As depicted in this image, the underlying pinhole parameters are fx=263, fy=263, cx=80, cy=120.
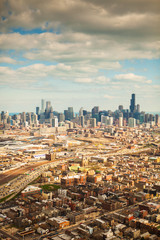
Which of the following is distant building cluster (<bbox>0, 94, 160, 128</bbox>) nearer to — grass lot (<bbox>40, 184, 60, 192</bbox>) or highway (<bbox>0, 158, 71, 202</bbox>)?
highway (<bbox>0, 158, 71, 202</bbox>)

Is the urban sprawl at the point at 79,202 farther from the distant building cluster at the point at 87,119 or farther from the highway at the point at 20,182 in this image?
the distant building cluster at the point at 87,119

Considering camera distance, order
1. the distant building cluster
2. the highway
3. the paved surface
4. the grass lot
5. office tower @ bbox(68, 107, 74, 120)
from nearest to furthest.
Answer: the highway → the grass lot → the paved surface → the distant building cluster → office tower @ bbox(68, 107, 74, 120)

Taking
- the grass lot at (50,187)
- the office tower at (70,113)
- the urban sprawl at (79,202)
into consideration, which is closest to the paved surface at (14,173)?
the urban sprawl at (79,202)

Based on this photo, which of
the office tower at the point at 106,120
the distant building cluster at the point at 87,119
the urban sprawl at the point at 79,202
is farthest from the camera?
the office tower at the point at 106,120

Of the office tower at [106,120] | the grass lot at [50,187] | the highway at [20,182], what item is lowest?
the grass lot at [50,187]

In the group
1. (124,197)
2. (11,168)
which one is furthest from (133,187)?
(11,168)

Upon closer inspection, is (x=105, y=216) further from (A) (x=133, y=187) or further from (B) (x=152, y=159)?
(B) (x=152, y=159)

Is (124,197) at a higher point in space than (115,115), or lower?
lower

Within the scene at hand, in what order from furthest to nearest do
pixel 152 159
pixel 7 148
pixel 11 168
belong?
pixel 7 148
pixel 152 159
pixel 11 168

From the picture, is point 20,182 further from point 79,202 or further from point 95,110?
point 95,110

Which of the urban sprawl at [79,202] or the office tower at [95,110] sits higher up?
the office tower at [95,110]

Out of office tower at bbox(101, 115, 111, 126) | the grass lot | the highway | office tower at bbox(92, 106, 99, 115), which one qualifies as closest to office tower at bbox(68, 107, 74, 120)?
office tower at bbox(92, 106, 99, 115)
